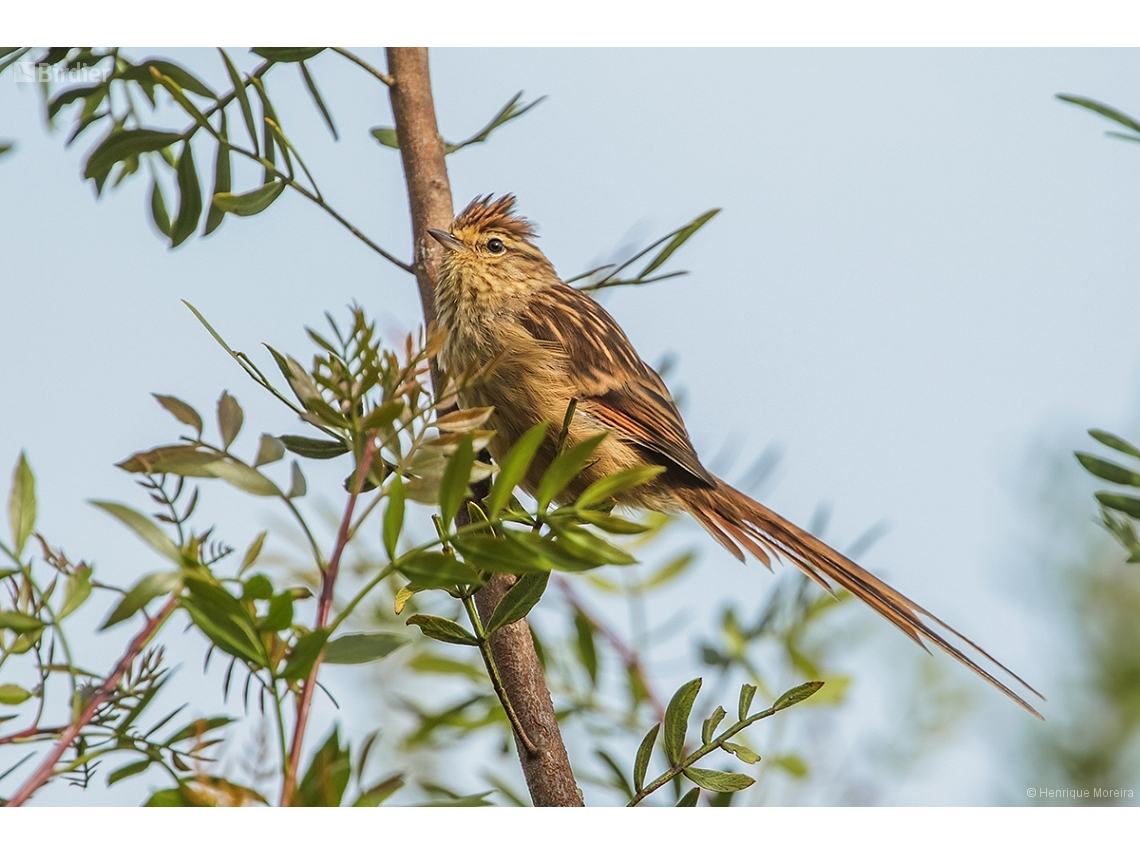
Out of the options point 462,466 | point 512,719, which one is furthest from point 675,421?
point 462,466

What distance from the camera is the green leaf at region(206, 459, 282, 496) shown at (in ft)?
4.28

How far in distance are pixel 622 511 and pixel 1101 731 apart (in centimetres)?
166

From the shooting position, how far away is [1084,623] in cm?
375

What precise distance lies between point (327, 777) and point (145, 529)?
341 millimetres

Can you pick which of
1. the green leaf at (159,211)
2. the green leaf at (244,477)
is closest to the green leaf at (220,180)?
the green leaf at (159,211)

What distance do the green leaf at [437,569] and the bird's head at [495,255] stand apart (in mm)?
2444

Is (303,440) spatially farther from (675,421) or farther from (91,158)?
(675,421)

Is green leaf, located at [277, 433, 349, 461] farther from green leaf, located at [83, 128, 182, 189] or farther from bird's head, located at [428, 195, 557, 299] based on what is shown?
bird's head, located at [428, 195, 557, 299]

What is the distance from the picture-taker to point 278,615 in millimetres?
1163

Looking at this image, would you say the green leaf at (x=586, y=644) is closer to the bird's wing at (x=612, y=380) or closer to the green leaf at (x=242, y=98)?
the bird's wing at (x=612, y=380)

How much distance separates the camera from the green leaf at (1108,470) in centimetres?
169

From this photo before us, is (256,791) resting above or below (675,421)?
below

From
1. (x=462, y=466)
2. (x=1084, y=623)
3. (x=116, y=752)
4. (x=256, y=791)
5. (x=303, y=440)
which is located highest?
(x=303, y=440)

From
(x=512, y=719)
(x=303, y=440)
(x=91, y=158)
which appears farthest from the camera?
(x=91, y=158)
